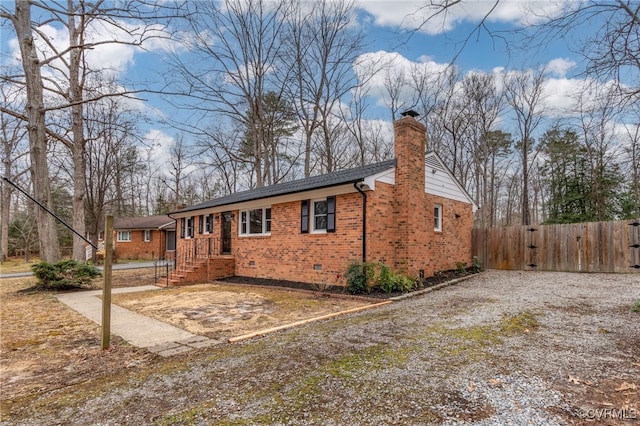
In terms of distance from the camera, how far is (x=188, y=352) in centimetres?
455

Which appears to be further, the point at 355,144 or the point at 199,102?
the point at 355,144

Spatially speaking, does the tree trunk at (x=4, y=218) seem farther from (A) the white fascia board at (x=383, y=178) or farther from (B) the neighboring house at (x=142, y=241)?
(A) the white fascia board at (x=383, y=178)

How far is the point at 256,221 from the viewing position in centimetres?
1316

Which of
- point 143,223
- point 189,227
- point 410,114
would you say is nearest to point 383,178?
point 410,114

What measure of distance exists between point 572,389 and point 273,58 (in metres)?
22.0

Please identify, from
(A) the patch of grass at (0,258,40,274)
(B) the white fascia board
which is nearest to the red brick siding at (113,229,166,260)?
(A) the patch of grass at (0,258,40,274)

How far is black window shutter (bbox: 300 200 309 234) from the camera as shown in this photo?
35.9ft

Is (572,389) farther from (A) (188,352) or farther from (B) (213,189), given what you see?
(B) (213,189)

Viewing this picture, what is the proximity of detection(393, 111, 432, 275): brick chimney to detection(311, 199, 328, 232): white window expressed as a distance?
2245 millimetres

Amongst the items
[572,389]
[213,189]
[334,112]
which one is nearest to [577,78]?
[572,389]

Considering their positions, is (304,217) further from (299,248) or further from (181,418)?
(181,418)

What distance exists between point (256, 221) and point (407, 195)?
20.1 ft

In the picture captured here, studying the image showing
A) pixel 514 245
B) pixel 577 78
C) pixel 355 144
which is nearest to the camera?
pixel 577 78
